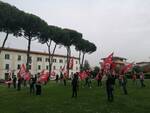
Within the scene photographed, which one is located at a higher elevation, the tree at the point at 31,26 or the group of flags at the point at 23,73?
the tree at the point at 31,26

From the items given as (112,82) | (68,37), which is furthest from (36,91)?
(68,37)

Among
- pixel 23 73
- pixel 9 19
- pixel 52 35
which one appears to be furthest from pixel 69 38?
pixel 23 73

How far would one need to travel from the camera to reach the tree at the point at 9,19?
5200 centimetres

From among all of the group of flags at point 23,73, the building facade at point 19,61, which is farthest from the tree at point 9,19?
the building facade at point 19,61

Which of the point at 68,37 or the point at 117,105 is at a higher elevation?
the point at 68,37

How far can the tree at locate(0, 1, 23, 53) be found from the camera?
5200 centimetres

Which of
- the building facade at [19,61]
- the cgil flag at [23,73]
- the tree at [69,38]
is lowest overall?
the cgil flag at [23,73]

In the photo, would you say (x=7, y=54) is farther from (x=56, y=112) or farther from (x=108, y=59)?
(x=56, y=112)

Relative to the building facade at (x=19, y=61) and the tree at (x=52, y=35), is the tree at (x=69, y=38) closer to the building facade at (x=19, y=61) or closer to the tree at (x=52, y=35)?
the tree at (x=52, y=35)

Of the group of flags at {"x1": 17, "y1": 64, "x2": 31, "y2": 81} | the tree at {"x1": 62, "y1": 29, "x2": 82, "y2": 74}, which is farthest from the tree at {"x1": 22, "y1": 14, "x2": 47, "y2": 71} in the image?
the group of flags at {"x1": 17, "y1": 64, "x2": 31, "y2": 81}

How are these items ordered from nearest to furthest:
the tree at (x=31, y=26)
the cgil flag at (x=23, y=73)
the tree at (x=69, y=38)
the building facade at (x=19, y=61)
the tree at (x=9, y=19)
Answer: the cgil flag at (x=23, y=73) → the tree at (x=9, y=19) → the tree at (x=31, y=26) → the tree at (x=69, y=38) → the building facade at (x=19, y=61)

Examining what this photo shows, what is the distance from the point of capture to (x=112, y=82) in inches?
784

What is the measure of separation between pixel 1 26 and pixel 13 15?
337 cm

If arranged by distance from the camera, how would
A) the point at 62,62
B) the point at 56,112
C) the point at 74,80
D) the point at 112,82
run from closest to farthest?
1. the point at 56,112
2. the point at 112,82
3. the point at 74,80
4. the point at 62,62
